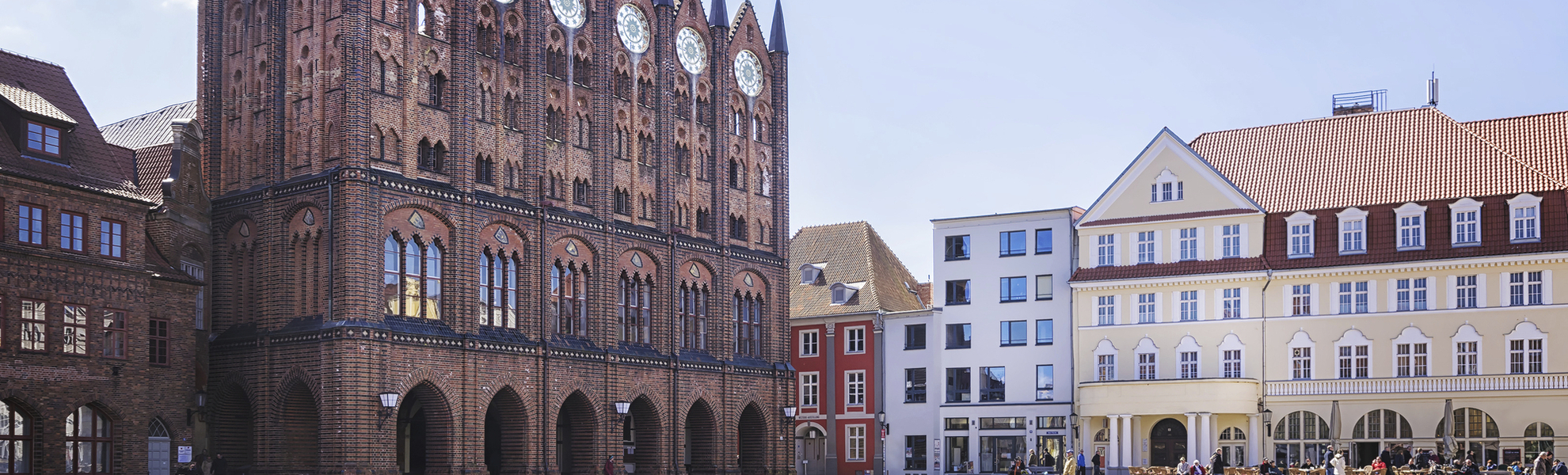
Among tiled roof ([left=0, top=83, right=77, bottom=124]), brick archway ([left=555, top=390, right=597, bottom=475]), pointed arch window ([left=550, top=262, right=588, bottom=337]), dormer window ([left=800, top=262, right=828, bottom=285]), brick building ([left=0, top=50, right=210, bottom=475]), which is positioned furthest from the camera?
dormer window ([left=800, top=262, right=828, bottom=285])

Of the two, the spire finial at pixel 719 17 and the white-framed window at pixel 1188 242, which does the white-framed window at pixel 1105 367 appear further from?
the spire finial at pixel 719 17

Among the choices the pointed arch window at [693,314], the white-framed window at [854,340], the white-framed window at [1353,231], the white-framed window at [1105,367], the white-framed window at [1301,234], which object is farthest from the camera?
the white-framed window at [854,340]

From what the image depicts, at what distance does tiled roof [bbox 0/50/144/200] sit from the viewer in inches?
1716

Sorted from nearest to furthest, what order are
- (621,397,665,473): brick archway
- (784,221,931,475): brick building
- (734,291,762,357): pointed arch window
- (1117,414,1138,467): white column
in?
(621,397,665,473): brick archway < (1117,414,1138,467): white column < (734,291,762,357): pointed arch window < (784,221,931,475): brick building

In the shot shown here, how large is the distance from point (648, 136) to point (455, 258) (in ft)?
39.5

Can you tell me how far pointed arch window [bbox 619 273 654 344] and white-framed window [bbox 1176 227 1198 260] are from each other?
70.4 feet

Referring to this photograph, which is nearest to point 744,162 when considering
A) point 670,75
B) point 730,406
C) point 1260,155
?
point 670,75

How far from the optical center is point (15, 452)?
42250 mm

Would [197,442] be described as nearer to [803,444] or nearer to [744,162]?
[744,162]

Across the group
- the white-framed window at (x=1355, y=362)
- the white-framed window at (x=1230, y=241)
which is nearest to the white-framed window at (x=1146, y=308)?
the white-framed window at (x=1230, y=241)

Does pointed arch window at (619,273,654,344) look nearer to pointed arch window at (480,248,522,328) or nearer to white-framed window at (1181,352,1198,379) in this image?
pointed arch window at (480,248,522,328)

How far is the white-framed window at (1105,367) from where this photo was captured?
2579 inches

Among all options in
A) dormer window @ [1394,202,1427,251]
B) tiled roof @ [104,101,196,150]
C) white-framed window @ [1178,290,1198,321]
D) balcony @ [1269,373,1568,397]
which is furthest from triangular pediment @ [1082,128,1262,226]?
tiled roof @ [104,101,196,150]

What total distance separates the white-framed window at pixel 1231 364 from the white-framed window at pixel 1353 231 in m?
5.64
